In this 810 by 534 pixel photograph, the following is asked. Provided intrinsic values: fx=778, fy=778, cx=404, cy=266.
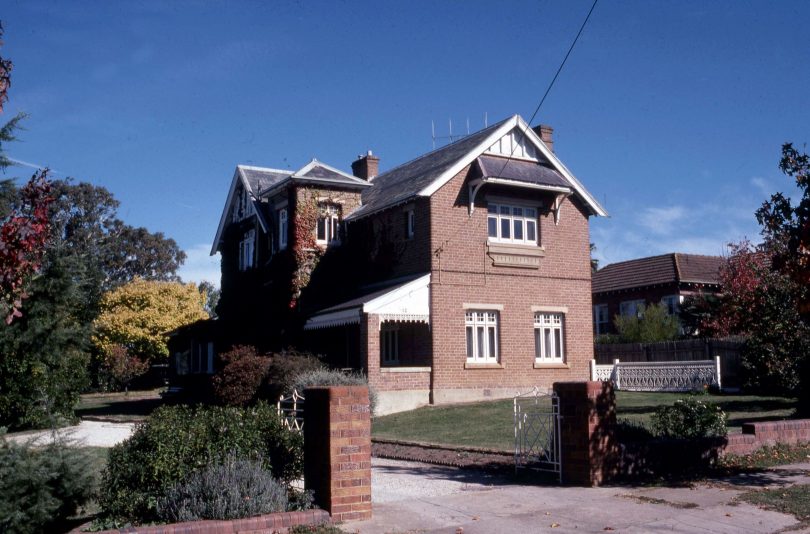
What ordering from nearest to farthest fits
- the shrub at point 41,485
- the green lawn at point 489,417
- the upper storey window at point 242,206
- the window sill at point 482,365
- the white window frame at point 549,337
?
the shrub at point 41,485 < the green lawn at point 489,417 < the window sill at point 482,365 < the white window frame at point 549,337 < the upper storey window at point 242,206

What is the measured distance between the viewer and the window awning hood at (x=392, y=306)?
24.0 m

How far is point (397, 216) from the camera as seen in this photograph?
1075 inches

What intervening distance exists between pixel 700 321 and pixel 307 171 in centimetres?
2073

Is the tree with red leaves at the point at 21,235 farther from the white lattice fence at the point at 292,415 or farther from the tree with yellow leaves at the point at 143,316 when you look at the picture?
the tree with yellow leaves at the point at 143,316

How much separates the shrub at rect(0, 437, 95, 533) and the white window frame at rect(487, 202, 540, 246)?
1942 centimetres

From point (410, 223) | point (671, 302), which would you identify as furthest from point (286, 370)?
point (671, 302)

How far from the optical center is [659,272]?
155 feet

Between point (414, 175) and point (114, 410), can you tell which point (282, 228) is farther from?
point (114, 410)

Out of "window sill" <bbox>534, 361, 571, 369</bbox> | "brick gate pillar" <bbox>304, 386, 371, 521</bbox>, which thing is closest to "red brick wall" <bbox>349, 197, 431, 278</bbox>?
"window sill" <bbox>534, 361, 571, 369</bbox>

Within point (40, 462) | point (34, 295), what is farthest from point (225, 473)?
point (34, 295)

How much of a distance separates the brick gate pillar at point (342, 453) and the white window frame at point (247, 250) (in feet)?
80.0

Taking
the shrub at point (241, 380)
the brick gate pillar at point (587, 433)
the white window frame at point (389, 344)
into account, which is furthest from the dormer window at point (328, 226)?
the brick gate pillar at point (587, 433)

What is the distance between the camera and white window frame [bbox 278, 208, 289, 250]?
2911 centimetres

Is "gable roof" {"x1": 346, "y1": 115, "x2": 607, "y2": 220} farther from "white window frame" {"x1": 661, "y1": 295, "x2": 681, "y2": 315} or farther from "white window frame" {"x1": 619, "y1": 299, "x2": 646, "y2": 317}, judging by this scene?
"white window frame" {"x1": 619, "y1": 299, "x2": 646, "y2": 317}
